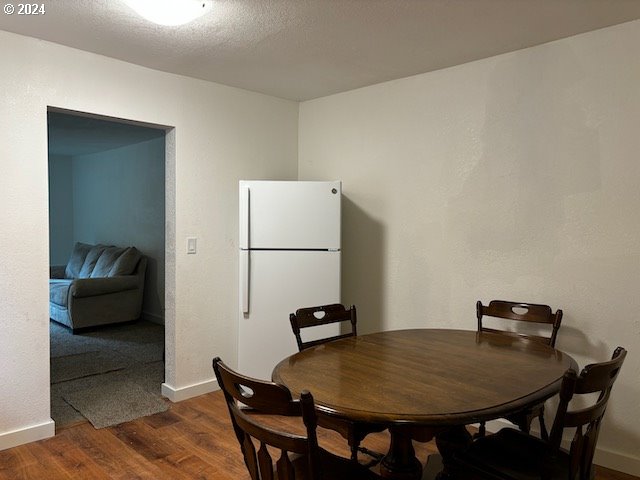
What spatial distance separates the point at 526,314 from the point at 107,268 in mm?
5019

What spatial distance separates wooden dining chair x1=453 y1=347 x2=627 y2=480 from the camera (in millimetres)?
1456

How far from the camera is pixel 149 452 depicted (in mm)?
2734

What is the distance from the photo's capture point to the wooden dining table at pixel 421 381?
1496 mm

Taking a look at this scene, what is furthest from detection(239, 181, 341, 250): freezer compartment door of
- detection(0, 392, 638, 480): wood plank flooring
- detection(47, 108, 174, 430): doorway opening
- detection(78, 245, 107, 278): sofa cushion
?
detection(78, 245, 107, 278): sofa cushion

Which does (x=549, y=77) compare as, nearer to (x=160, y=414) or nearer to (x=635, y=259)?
(x=635, y=259)

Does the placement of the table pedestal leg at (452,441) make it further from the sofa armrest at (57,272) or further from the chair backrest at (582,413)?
the sofa armrest at (57,272)

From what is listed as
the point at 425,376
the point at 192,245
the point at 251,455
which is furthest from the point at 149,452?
the point at 425,376

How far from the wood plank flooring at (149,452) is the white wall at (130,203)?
302 cm

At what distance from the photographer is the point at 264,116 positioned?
3.94 m

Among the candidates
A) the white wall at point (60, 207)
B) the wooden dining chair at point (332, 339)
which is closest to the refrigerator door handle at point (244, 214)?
the wooden dining chair at point (332, 339)

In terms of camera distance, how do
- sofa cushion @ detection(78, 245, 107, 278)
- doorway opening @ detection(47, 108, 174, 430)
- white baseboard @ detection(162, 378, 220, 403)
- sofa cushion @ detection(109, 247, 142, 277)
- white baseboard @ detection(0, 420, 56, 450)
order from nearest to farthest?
white baseboard @ detection(0, 420, 56, 450) < white baseboard @ detection(162, 378, 220, 403) < doorway opening @ detection(47, 108, 174, 430) < sofa cushion @ detection(109, 247, 142, 277) < sofa cushion @ detection(78, 245, 107, 278)

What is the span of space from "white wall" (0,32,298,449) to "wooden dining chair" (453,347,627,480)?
2.29 m

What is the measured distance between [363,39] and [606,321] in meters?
2.03

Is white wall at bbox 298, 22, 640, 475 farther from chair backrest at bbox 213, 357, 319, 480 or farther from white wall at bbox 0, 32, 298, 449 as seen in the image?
chair backrest at bbox 213, 357, 319, 480
